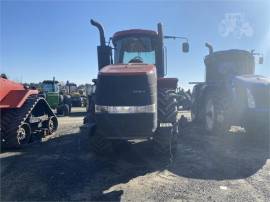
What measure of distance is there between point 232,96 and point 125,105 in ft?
15.4

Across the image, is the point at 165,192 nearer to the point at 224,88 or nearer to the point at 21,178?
the point at 21,178

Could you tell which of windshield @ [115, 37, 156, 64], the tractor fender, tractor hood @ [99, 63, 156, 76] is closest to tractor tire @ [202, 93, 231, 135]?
the tractor fender

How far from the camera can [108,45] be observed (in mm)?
9031

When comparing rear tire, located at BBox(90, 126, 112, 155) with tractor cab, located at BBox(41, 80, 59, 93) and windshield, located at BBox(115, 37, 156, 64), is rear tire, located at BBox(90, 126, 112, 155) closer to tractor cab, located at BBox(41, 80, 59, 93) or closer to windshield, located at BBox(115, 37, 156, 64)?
windshield, located at BBox(115, 37, 156, 64)

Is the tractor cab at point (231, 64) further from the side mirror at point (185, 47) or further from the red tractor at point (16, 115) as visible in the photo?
the red tractor at point (16, 115)

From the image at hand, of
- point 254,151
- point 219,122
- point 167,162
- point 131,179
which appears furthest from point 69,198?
point 219,122

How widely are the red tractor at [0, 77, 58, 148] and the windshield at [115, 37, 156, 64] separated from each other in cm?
320

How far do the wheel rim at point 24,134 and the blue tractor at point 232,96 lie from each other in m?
6.08

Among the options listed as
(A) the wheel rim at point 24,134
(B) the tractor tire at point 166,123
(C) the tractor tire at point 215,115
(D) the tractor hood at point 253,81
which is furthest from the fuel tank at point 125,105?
(C) the tractor tire at point 215,115

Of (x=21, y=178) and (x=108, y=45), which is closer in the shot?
(x=21, y=178)

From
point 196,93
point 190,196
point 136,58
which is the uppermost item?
point 136,58

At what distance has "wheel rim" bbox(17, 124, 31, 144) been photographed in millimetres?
9463

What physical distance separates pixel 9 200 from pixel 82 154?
303 cm

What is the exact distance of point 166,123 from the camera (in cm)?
709
